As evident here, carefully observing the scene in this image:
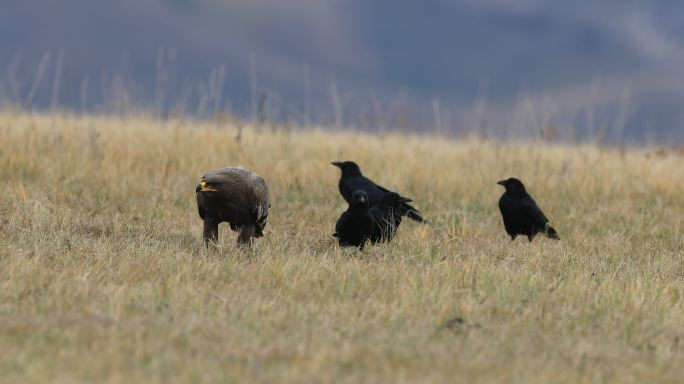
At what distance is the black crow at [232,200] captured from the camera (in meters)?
6.67

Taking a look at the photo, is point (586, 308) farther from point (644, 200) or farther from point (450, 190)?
point (644, 200)

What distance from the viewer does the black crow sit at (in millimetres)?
6672

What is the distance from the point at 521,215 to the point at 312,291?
390cm

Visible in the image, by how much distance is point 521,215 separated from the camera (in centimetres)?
878

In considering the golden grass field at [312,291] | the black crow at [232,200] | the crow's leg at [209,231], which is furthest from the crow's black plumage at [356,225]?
the crow's leg at [209,231]

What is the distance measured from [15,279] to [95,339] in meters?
1.31

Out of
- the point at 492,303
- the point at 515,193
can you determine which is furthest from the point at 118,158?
the point at 492,303

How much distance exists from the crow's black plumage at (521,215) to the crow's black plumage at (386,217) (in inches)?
48.8

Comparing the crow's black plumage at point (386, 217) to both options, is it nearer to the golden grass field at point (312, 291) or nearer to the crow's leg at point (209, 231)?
the golden grass field at point (312, 291)

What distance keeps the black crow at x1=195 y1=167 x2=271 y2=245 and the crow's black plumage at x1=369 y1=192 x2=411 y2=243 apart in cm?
111

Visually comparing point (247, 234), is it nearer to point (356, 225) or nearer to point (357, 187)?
point (356, 225)

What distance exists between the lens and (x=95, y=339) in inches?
168

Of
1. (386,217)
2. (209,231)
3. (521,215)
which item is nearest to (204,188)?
(209,231)

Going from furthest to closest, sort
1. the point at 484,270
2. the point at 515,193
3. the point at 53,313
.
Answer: the point at 515,193 < the point at 484,270 < the point at 53,313
